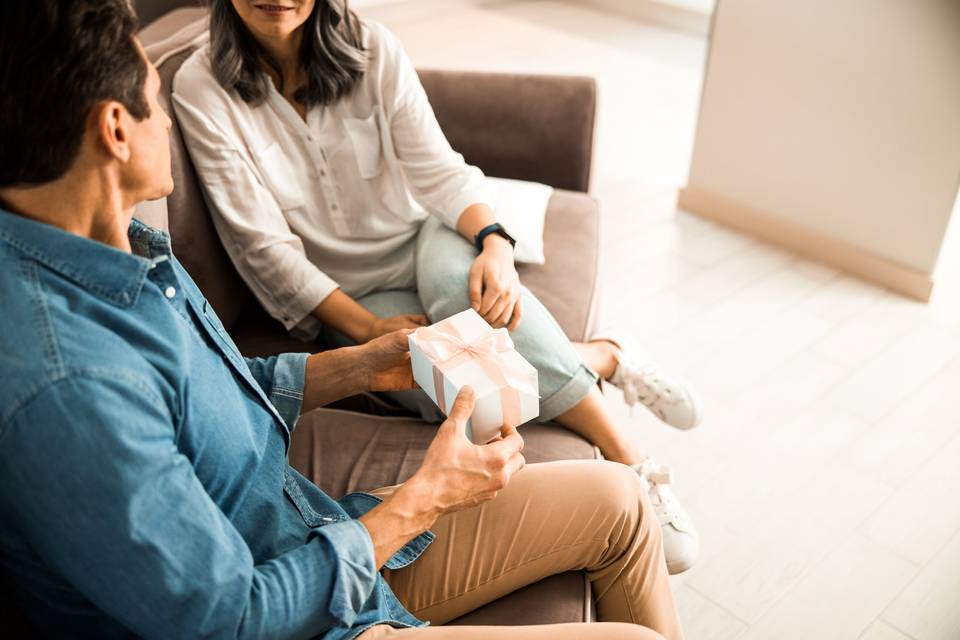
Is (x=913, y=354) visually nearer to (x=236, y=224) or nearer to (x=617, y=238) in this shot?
(x=617, y=238)

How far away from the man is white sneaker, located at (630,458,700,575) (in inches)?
20.0

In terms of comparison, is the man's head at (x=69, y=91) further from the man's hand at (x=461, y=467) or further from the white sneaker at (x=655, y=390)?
the white sneaker at (x=655, y=390)

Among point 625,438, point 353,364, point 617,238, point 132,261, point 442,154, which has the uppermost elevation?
point 132,261

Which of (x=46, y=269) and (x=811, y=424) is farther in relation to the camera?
(x=811, y=424)

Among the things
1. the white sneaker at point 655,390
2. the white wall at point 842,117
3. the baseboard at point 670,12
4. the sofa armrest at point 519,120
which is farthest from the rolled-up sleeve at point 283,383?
the baseboard at point 670,12

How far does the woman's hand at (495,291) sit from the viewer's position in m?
1.57

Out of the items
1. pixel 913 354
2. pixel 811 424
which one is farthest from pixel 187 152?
pixel 913 354

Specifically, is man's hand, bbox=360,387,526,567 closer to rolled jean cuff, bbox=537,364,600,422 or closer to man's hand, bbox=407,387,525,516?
man's hand, bbox=407,387,525,516

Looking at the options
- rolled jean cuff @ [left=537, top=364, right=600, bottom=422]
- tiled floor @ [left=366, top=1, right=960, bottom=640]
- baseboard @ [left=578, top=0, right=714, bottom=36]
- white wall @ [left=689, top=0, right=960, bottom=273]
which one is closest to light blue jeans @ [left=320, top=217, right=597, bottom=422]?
rolled jean cuff @ [left=537, top=364, right=600, bottom=422]

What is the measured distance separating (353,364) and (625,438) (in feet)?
1.84

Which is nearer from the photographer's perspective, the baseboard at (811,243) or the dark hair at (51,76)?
the dark hair at (51,76)

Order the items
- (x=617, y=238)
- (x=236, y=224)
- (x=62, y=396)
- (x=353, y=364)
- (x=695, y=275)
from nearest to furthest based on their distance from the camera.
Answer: (x=62, y=396), (x=353, y=364), (x=236, y=224), (x=695, y=275), (x=617, y=238)

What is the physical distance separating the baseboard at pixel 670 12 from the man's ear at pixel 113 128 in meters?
4.48

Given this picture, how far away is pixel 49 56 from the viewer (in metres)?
0.78
